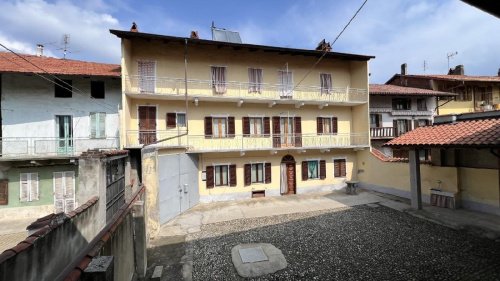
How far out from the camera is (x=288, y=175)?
56.4ft

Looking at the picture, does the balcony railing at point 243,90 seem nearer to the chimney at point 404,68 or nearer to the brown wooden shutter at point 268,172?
the brown wooden shutter at point 268,172

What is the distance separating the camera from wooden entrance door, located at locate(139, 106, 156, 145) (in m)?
14.2

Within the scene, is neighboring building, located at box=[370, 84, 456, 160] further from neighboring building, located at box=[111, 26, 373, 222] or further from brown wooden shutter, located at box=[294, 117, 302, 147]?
brown wooden shutter, located at box=[294, 117, 302, 147]

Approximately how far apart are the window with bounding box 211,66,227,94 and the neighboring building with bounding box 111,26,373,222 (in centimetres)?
7

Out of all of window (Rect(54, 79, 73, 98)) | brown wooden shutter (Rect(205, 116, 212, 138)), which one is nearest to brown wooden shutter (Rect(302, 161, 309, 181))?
brown wooden shutter (Rect(205, 116, 212, 138))

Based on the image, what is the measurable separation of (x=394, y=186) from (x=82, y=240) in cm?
1645

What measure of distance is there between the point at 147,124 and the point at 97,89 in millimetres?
4284

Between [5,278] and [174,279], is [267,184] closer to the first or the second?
[174,279]

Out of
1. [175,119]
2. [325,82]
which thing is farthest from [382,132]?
[175,119]

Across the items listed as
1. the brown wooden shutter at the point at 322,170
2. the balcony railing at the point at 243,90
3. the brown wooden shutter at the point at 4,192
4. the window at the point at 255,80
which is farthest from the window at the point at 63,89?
the brown wooden shutter at the point at 322,170

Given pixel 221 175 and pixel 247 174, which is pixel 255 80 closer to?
pixel 247 174

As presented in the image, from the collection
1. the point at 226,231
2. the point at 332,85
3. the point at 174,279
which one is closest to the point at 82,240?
the point at 174,279

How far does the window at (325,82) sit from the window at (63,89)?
686 inches

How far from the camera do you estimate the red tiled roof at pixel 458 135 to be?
9102 millimetres
